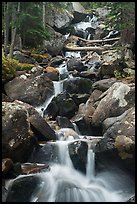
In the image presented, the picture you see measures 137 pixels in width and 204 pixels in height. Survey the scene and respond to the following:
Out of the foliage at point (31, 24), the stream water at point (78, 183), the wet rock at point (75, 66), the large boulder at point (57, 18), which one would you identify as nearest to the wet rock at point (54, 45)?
the foliage at point (31, 24)

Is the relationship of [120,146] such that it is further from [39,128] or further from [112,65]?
[112,65]

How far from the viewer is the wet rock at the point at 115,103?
9055mm

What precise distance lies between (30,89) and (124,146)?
5376 millimetres

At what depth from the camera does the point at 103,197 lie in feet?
22.1

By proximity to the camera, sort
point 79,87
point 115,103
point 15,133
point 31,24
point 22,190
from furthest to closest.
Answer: point 31,24 < point 79,87 < point 115,103 < point 15,133 < point 22,190

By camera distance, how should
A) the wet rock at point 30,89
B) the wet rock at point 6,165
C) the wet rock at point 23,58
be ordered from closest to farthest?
1. the wet rock at point 6,165
2. the wet rock at point 30,89
3. the wet rock at point 23,58

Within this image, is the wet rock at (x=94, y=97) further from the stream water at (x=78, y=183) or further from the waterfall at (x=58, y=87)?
the stream water at (x=78, y=183)

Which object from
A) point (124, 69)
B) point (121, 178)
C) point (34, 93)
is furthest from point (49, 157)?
point (124, 69)

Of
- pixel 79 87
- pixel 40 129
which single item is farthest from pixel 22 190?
pixel 79 87

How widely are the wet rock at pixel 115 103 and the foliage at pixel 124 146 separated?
1.91 m

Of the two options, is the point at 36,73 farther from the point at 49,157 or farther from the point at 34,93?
the point at 49,157

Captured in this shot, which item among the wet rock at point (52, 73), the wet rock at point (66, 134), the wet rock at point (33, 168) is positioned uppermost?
the wet rock at point (52, 73)

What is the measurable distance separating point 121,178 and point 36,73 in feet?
22.6

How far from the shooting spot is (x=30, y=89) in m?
11.3
